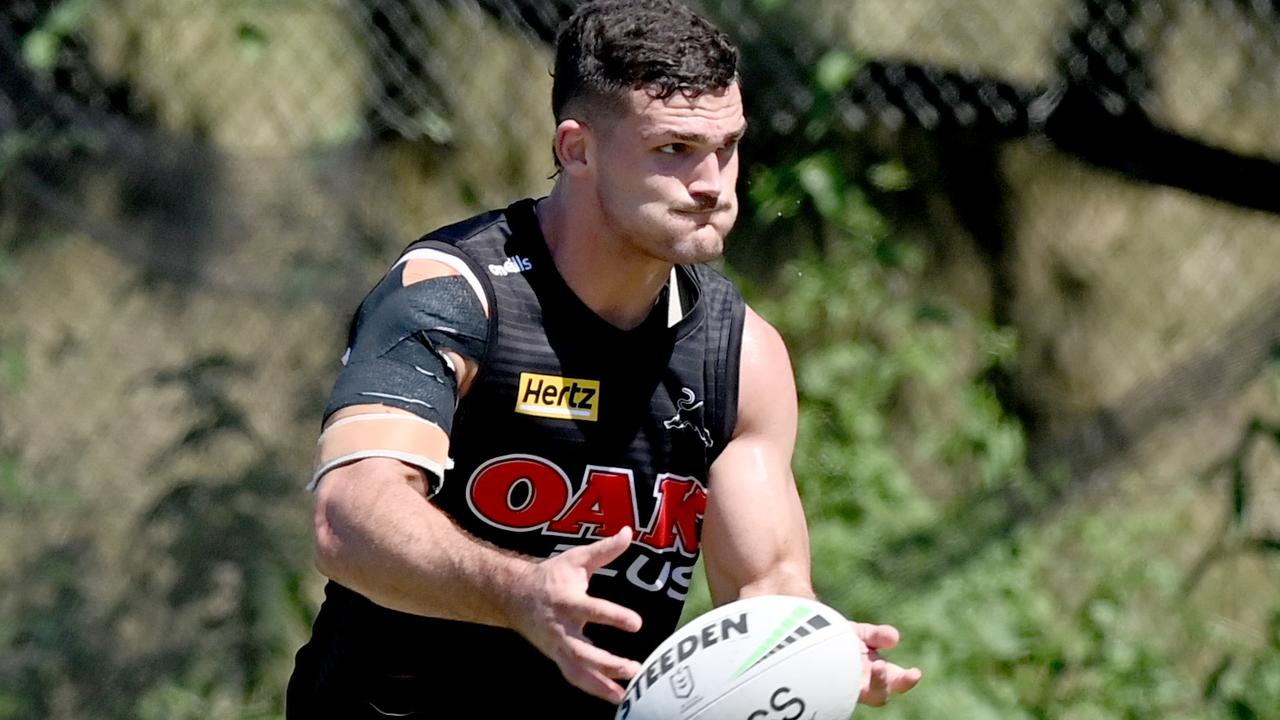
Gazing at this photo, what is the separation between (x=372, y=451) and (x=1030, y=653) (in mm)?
3296

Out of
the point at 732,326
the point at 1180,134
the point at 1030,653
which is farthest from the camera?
the point at 1180,134

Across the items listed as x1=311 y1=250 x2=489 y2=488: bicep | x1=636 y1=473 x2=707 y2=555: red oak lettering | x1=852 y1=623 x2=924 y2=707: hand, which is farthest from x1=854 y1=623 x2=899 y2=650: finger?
x1=311 y1=250 x2=489 y2=488: bicep

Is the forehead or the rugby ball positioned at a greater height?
the forehead

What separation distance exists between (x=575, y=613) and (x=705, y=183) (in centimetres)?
101

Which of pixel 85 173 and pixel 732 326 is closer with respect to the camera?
pixel 732 326

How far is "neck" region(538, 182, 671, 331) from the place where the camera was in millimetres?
3217

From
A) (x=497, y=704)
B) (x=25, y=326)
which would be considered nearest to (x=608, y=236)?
(x=497, y=704)

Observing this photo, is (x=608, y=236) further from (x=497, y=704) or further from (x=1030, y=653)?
(x=1030, y=653)

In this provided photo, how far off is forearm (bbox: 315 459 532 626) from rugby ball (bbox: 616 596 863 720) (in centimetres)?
29

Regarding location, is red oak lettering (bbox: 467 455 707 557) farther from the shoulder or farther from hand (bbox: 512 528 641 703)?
hand (bbox: 512 528 641 703)

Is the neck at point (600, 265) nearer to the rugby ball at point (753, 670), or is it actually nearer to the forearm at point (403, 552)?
the forearm at point (403, 552)

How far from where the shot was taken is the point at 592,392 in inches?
126

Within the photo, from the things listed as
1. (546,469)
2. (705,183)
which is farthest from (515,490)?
(705,183)

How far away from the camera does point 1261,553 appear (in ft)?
18.6
